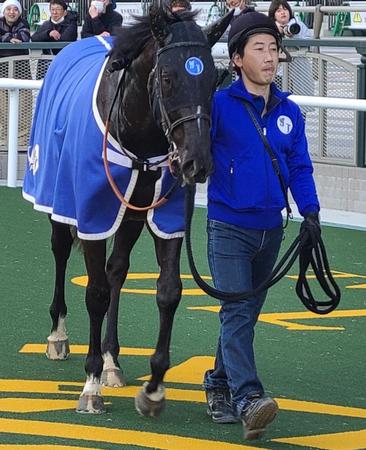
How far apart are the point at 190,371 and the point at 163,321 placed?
796 mm

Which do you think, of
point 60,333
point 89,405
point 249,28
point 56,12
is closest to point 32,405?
point 89,405

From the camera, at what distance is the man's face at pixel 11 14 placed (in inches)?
627

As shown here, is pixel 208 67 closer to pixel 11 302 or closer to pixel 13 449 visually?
pixel 13 449

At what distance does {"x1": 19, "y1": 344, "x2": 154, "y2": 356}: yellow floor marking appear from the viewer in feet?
22.7

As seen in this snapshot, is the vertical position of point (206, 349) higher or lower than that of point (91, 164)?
lower

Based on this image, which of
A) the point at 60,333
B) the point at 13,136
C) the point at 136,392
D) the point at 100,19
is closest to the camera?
the point at 136,392

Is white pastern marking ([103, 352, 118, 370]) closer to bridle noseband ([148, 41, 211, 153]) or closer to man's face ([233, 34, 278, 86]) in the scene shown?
bridle noseband ([148, 41, 211, 153])

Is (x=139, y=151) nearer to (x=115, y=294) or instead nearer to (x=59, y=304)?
(x=115, y=294)

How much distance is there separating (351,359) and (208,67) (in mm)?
2204

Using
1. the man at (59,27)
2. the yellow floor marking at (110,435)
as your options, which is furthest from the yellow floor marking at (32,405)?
the man at (59,27)

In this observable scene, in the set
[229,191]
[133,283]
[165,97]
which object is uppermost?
[165,97]

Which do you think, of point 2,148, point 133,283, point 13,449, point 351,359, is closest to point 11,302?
point 133,283

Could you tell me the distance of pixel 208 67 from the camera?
5312 mm

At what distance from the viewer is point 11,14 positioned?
16031mm
